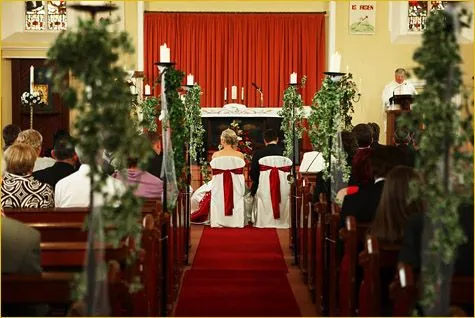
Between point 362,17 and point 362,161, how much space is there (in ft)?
36.8

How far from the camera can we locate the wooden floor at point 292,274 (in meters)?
6.32

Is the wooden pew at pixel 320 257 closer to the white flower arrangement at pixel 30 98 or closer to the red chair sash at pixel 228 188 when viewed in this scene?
the red chair sash at pixel 228 188

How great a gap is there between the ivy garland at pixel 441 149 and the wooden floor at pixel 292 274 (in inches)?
106

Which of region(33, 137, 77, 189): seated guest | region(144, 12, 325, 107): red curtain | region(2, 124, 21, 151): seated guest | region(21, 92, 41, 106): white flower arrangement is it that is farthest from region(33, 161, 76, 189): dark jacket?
region(144, 12, 325, 107): red curtain

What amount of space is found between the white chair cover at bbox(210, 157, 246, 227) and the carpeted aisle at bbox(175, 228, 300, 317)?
389mm

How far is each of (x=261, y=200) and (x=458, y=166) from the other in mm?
7153

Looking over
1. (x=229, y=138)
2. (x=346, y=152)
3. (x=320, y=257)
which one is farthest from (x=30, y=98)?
(x=320, y=257)

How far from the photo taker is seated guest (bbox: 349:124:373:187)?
582 cm

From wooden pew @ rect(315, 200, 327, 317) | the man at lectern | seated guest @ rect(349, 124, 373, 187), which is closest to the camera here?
seated guest @ rect(349, 124, 373, 187)

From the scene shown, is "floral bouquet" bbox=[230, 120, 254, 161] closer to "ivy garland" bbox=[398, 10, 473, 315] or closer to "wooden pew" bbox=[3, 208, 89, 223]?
"wooden pew" bbox=[3, 208, 89, 223]

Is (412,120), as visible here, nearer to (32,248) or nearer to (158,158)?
(32,248)

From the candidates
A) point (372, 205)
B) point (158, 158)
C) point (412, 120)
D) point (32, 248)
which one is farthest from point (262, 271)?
point (412, 120)

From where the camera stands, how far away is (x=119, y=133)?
3.34 m

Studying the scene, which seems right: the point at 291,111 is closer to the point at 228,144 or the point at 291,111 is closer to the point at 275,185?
the point at 228,144
